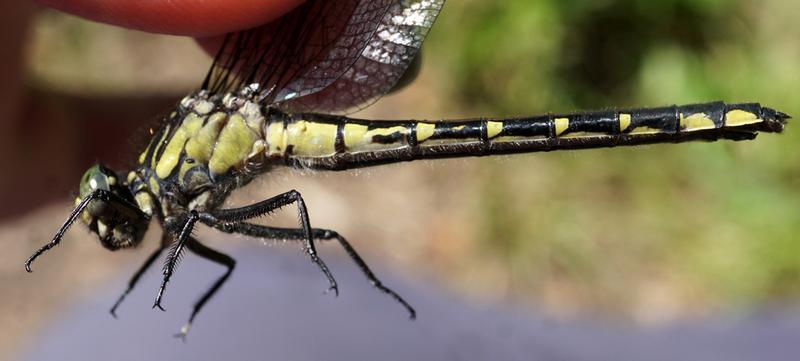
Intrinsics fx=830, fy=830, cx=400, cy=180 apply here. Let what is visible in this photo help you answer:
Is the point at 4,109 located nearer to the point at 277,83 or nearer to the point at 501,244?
the point at 277,83

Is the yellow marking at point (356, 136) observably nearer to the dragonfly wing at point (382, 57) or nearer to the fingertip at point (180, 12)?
the dragonfly wing at point (382, 57)

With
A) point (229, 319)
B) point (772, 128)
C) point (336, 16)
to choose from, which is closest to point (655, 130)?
point (772, 128)

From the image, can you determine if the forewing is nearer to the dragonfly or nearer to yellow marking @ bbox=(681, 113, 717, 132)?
the dragonfly

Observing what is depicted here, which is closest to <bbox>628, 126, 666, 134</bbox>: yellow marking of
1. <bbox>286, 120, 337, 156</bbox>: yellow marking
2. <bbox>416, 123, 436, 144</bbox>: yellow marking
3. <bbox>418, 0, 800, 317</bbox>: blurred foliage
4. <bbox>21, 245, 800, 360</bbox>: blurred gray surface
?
<bbox>416, 123, 436, 144</bbox>: yellow marking

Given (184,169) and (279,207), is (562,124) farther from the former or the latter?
(184,169)

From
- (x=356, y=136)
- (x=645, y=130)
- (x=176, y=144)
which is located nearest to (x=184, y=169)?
(x=176, y=144)

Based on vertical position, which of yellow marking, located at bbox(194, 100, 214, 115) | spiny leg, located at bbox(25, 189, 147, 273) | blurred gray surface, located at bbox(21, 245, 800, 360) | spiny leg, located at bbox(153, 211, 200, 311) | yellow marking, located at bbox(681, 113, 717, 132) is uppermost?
yellow marking, located at bbox(194, 100, 214, 115)

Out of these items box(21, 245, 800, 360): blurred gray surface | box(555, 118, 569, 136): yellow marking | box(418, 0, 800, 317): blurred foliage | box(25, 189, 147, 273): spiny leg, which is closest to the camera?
box(25, 189, 147, 273): spiny leg
